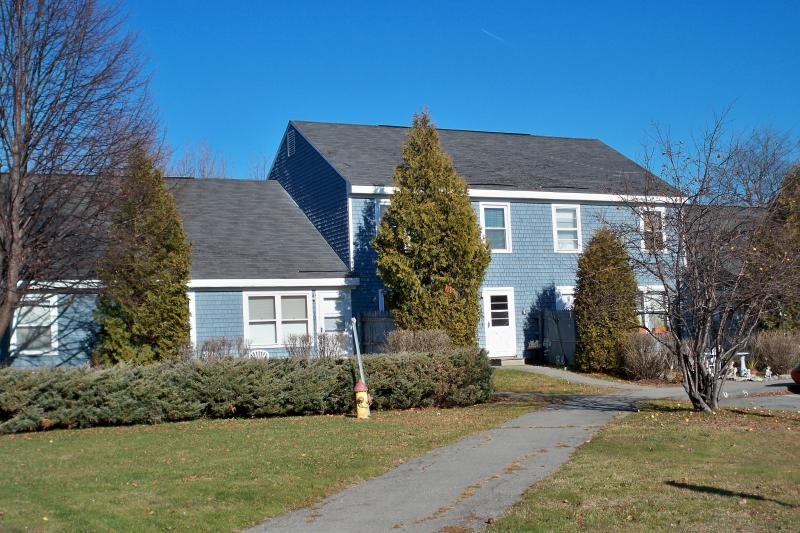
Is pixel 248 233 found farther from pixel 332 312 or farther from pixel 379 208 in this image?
pixel 379 208

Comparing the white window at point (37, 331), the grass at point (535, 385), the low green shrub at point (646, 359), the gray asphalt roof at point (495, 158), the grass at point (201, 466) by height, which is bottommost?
the grass at point (201, 466)

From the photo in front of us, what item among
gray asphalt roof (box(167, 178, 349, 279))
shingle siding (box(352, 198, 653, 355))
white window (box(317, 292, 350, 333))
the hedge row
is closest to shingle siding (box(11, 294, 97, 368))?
gray asphalt roof (box(167, 178, 349, 279))

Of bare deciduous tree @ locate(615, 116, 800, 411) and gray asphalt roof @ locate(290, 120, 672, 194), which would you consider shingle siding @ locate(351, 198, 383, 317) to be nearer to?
gray asphalt roof @ locate(290, 120, 672, 194)

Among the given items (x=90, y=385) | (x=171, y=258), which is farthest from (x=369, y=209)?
(x=90, y=385)

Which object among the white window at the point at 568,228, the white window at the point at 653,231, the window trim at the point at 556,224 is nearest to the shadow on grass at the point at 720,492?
the white window at the point at 653,231

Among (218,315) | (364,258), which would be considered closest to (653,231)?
(364,258)

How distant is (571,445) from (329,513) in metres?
4.76

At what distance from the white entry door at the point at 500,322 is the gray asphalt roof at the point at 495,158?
10.5 feet

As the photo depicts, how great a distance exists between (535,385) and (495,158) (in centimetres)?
999

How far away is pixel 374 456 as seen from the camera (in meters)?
11.4

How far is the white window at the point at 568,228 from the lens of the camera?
2672 cm

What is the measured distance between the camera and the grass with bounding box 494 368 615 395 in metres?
19.8

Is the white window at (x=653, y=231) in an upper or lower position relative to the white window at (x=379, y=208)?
lower

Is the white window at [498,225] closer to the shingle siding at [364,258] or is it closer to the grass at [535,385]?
the shingle siding at [364,258]
